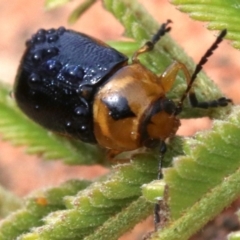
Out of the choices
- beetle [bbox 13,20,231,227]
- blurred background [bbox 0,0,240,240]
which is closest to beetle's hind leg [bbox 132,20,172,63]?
beetle [bbox 13,20,231,227]

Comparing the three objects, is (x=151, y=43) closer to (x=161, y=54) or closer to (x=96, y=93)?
(x=161, y=54)

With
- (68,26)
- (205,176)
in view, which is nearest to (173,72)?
(205,176)

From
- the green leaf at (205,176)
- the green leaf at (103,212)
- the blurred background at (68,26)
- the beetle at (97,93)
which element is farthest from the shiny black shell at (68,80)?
the blurred background at (68,26)

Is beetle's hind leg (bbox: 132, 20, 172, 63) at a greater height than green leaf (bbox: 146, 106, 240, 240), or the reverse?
beetle's hind leg (bbox: 132, 20, 172, 63)

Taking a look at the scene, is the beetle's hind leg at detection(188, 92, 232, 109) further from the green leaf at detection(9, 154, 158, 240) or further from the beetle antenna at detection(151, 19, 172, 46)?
the green leaf at detection(9, 154, 158, 240)

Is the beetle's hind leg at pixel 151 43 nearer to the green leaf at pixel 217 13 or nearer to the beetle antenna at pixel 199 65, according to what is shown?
the beetle antenna at pixel 199 65

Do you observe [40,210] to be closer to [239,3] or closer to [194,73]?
[194,73]
